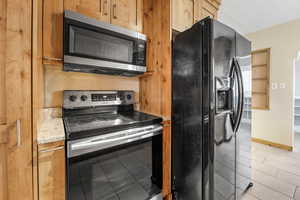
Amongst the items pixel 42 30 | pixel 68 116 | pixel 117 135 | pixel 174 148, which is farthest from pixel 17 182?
pixel 174 148

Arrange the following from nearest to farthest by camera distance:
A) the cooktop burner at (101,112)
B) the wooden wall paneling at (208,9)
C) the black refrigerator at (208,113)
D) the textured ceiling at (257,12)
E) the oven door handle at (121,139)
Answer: the oven door handle at (121,139)
the cooktop burner at (101,112)
the black refrigerator at (208,113)
the wooden wall paneling at (208,9)
the textured ceiling at (257,12)

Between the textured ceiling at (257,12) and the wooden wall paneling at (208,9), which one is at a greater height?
the textured ceiling at (257,12)

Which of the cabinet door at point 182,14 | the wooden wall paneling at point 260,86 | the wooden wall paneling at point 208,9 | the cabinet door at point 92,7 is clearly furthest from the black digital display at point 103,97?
the wooden wall paneling at point 260,86

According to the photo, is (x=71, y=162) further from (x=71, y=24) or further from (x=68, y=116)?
(x=71, y=24)

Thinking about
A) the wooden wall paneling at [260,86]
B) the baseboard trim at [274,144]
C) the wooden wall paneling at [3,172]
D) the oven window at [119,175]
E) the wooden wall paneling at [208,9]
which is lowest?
the baseboard trim at [274,144]

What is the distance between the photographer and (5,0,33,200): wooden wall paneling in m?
0.73

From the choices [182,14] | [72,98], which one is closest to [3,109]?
[72,98]

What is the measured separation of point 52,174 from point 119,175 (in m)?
0.45

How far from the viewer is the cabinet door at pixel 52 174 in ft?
2.61

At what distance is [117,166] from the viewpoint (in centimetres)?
107

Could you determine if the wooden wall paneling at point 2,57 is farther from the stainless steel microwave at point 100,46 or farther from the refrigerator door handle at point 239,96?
the refrigerator door handle at point 239,96

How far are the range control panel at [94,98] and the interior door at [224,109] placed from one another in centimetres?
100

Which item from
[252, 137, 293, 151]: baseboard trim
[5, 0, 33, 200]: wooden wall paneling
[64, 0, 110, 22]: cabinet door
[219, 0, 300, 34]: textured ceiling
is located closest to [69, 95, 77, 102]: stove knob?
[5, 0, 33, 200]: wooden wall paneling

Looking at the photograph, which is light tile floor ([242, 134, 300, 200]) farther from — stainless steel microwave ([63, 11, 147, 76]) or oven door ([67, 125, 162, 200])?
stainless steel microwave ([63, 11, 147, 76])
